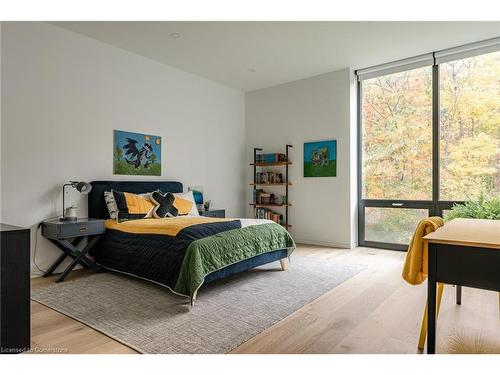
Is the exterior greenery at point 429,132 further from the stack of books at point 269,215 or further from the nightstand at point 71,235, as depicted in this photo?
the nightstand at point 71,235

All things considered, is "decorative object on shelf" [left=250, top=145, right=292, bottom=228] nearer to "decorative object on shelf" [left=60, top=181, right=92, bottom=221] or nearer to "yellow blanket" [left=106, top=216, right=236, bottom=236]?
"yellow blanket" [left=106, top=216, right=236, bottom=236]

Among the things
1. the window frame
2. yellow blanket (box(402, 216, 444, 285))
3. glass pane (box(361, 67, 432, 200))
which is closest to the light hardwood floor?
yellow blanket (box(402, 216, 444, 285))

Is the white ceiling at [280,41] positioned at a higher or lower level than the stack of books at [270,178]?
higher

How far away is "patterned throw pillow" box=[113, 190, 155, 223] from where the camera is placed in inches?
151

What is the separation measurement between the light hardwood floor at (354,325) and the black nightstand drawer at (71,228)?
2.52ft

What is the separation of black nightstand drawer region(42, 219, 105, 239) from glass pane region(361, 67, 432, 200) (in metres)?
3.86

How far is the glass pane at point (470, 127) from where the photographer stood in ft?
13.6

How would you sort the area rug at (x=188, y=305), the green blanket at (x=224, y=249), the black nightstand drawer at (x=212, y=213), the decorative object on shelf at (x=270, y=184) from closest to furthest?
1. the area rug at (x=188, y=305)
2. the green blanket at (x=224, y=249)
3. the black nightstand drawer at (x=212, y=213)
4. the decorative object on shelf at (x=270, y=184)

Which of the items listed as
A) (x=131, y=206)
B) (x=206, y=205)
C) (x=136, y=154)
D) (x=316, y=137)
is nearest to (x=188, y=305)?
(x=131, y=206)

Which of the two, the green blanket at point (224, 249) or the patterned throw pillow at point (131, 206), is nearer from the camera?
the green blanket at point (224, 249)

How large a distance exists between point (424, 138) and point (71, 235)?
4625 mm

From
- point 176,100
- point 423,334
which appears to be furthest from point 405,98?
point 423,334

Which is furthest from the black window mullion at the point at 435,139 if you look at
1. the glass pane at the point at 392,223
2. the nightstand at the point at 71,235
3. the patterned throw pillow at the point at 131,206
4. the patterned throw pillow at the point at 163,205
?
the nightstand at the point at 71,235
